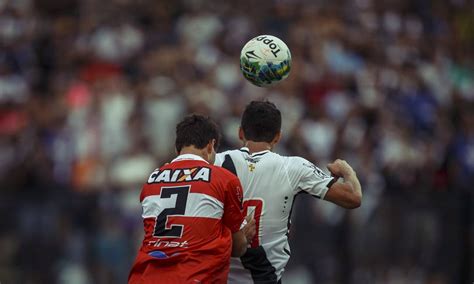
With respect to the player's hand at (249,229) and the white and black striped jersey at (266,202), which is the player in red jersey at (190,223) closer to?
the player's hand at (249,229)

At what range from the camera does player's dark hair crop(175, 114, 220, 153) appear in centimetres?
862

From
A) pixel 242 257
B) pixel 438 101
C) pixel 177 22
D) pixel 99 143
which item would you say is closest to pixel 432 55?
pixel 438 101

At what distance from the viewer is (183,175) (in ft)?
27.6

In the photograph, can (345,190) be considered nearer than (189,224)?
No

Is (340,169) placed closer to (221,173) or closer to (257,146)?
(257,146)

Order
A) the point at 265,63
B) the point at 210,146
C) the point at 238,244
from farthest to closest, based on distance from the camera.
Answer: the point at 265,63 → the point at 210,146 → the point at 238,244

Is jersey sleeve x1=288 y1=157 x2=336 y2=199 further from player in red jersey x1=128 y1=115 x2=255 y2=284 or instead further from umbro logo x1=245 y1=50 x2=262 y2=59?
umbro logo x1=245 y1=50 x2=262 y2=59

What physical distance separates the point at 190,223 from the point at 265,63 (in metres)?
1.88


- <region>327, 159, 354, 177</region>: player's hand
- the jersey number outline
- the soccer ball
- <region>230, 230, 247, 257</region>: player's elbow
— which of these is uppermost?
the soccer ball

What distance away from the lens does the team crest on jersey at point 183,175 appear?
8375 mm

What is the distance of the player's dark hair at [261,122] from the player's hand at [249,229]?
0.67 meters

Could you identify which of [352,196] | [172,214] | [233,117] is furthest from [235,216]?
[233,117]

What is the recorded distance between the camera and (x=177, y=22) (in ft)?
60.2

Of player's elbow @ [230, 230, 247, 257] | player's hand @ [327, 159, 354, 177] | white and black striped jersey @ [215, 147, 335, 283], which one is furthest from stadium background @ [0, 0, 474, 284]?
player's elbow @ [230, 230, 247, 257]
